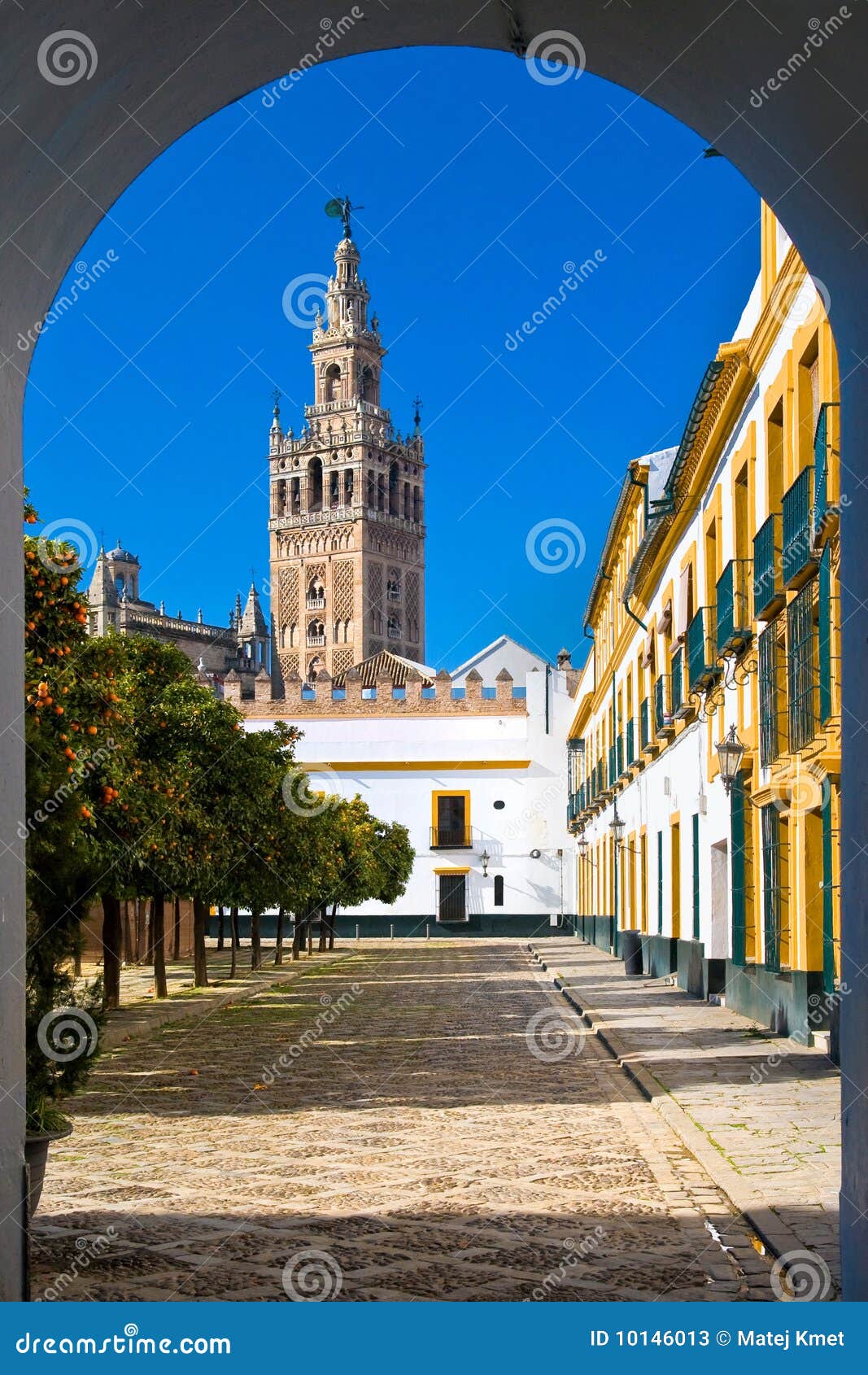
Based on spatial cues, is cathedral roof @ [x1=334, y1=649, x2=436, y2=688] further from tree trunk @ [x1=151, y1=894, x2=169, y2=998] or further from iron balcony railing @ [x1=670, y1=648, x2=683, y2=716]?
tree trunk @ [x1=151, y1=894, x2=169, y2=998]

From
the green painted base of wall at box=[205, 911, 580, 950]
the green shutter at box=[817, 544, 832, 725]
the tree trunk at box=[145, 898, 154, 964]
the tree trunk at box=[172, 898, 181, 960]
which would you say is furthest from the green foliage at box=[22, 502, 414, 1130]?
the green painted base of wall at box=[205, 911, 580, 950]

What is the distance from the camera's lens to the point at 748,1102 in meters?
9.57

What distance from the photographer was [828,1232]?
5766mm

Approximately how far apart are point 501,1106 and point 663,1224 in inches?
152

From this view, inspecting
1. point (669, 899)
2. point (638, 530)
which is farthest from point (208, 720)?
point (638, 530)

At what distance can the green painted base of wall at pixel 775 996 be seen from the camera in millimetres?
12016

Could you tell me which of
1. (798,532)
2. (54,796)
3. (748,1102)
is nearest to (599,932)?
(798,532)

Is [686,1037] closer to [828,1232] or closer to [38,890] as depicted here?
[38,890]

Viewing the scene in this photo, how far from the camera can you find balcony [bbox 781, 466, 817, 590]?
11.4 metres

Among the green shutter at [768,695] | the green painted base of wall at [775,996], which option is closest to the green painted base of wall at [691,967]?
the green painted base of wall at [775,996]

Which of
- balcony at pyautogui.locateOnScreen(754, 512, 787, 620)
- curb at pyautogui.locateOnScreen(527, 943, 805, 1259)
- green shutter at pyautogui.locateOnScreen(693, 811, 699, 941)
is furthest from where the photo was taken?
green shutter at pyautogui.locateOnScreen(693, 811, 699, 941)

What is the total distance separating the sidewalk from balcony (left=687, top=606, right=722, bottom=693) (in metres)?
3.49

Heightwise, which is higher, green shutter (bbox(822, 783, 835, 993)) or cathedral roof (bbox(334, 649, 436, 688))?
cathedral roof (bbox(334, 649, 436, 688))

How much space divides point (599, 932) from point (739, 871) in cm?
2324
